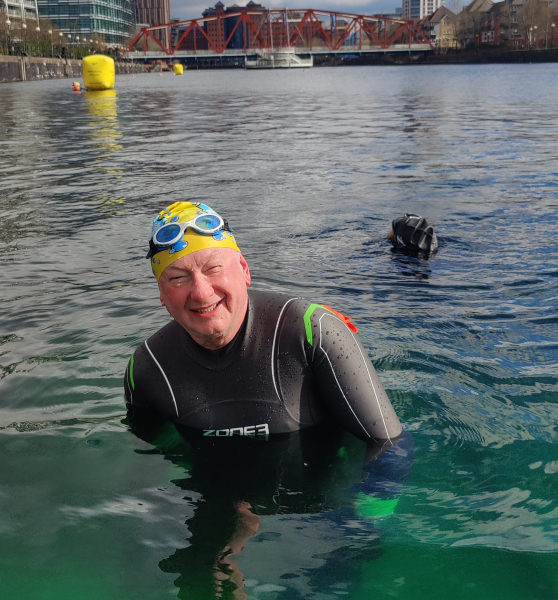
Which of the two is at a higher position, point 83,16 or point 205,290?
point 83,16

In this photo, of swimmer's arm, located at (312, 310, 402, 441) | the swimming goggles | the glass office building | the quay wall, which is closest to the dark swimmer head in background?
swimmer's arm, located at (312, 310, 402, 441)

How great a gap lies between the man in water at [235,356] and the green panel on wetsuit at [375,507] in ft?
0.93

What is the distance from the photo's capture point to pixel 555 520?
315 cm

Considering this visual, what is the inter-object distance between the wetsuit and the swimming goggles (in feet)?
1.42

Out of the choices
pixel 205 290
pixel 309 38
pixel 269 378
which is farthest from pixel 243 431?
pixel 309 38

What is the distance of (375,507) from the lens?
3.09 m

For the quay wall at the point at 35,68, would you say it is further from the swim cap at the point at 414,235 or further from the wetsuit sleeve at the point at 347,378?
the wetsuit sleeve at the point at 347,378

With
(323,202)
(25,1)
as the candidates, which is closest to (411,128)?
(323,202)

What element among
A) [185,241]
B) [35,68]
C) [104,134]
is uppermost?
[35,68]

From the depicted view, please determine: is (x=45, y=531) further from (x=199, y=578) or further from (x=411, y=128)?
(x=411, y=128)

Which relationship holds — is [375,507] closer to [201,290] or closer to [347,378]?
[347,378]

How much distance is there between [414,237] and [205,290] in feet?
17.6

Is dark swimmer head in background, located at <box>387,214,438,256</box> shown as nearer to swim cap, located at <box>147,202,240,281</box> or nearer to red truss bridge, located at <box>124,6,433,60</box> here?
swim cap, located at <box>147,202,240,281</box>

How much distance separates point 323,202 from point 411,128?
12.6 meters
